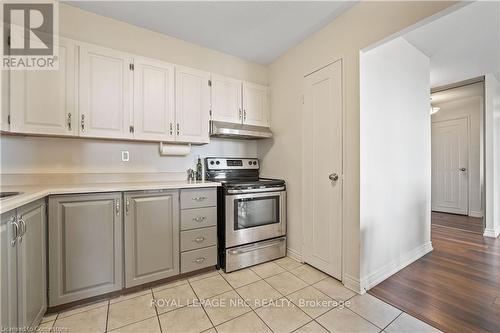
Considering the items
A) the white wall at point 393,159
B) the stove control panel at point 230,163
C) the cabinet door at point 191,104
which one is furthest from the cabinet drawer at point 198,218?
the white wall at point 393,159

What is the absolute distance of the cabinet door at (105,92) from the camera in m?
2.01

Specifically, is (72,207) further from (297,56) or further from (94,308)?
(297,56)

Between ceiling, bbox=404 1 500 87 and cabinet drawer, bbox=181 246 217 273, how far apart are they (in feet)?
10.1

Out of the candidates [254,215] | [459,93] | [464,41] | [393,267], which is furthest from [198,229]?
[459,93]

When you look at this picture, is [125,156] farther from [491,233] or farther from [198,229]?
[491,233]

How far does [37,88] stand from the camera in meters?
1.84

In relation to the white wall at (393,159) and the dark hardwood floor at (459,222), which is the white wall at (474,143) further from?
the white wall at (393,159)

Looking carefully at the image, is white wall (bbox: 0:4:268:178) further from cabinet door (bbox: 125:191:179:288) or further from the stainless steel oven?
the stainless steel oven

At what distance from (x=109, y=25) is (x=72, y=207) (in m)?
1.85

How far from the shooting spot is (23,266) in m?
1.29

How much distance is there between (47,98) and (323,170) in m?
2.61

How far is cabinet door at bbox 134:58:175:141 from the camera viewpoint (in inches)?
88.4

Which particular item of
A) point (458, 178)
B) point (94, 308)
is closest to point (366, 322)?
point (94, 308)

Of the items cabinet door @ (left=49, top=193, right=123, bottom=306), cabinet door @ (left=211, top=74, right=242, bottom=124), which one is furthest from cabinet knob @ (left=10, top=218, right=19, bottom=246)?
cabinet door @ (left=211, top=74, right=242, bottom=124)
